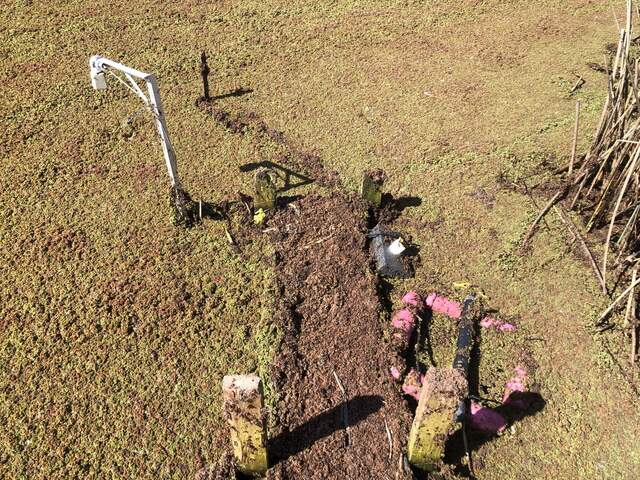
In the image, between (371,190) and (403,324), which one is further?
(371,190)

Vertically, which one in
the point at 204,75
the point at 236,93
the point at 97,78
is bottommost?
the point at 236,93

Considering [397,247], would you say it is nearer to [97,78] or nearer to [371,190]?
[371,190]

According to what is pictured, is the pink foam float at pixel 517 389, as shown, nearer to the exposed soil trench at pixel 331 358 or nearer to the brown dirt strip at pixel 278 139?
the exposed soil trench at pixel 331 358

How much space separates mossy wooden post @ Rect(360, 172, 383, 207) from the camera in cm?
514

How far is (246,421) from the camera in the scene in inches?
113

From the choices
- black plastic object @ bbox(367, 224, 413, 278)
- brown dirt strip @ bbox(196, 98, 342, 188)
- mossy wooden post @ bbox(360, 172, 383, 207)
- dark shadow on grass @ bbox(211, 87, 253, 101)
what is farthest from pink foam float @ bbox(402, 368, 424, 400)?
dark shadow on grass @ bbox(211, 87, 253, 101)

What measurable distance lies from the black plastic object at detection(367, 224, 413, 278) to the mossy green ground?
7.3 inches

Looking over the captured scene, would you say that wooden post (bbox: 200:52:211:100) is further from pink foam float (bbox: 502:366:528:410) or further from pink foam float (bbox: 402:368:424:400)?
pink foam float (bbox: 502:366:528:410)

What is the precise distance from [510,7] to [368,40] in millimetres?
3324

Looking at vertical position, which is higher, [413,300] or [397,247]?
[397,247]

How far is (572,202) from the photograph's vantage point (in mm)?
5250

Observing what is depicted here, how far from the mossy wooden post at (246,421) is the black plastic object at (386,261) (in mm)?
2233

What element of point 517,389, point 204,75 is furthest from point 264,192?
point 517,389

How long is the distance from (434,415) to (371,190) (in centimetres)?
287
